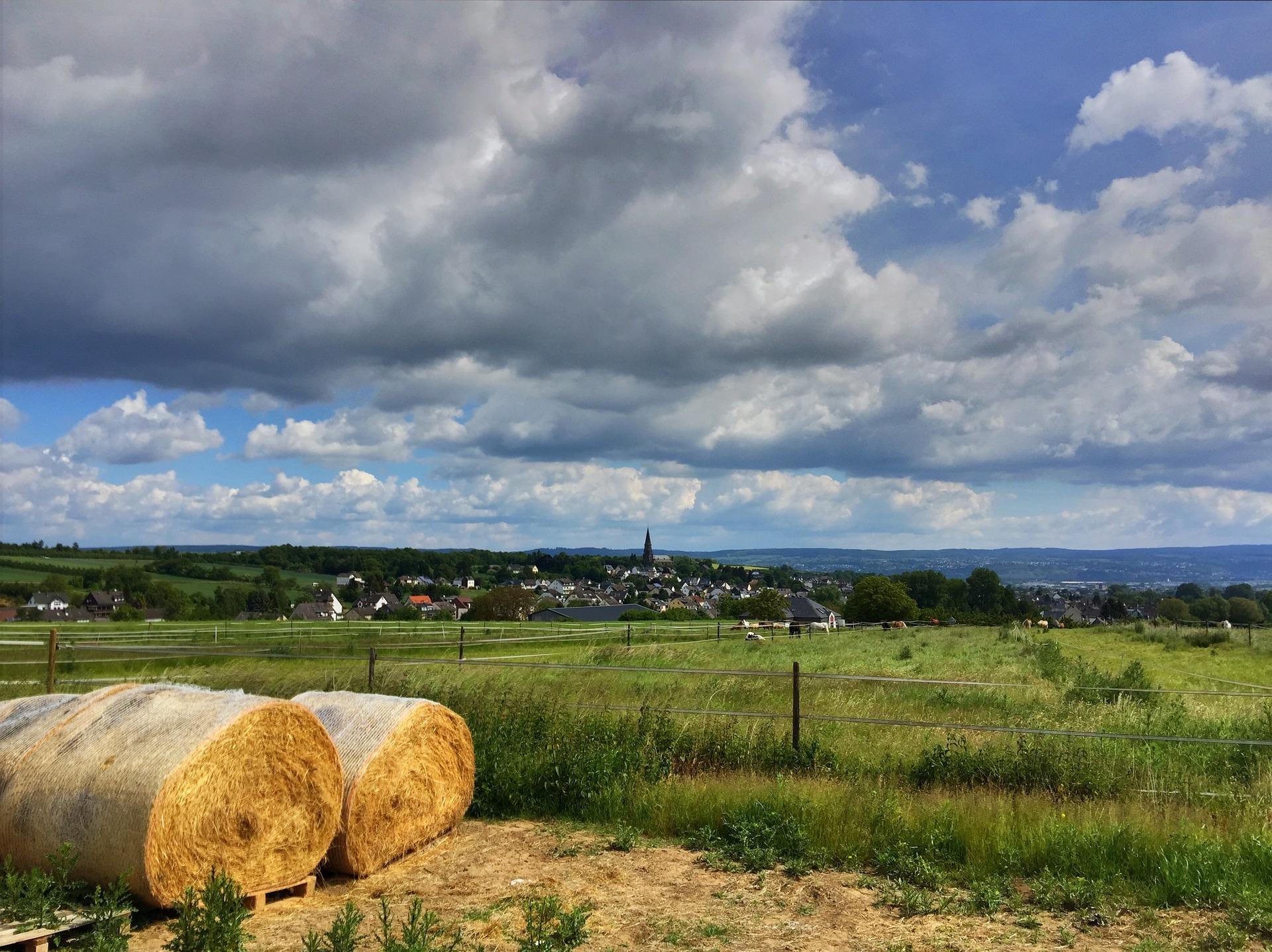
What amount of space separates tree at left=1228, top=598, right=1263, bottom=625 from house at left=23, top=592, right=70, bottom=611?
3740 inches

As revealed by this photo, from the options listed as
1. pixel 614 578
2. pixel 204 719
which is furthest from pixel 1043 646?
pixel 614 578

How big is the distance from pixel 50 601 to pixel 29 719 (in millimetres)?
92469

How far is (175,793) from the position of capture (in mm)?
5695

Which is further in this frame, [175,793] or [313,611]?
[313,611]

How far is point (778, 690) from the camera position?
12781 mm

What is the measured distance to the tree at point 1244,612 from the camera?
61.2 m

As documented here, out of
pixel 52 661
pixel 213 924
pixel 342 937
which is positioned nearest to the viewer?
pixel 342 937

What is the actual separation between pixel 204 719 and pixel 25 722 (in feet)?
4.93

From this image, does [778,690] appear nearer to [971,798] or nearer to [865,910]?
[971,798]

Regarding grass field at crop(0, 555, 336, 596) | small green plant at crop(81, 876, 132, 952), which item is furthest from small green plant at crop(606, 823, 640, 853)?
grass field at crop(0, 555, 336, 596)

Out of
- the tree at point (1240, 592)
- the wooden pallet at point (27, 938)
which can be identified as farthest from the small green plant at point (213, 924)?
the tree at point (1240, 592)

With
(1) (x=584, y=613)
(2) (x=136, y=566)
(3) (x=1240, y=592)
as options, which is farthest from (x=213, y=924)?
(3) (x=1240, y=592)

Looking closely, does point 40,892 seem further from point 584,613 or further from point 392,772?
point 584,613

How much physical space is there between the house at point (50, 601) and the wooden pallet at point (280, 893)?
295ft
